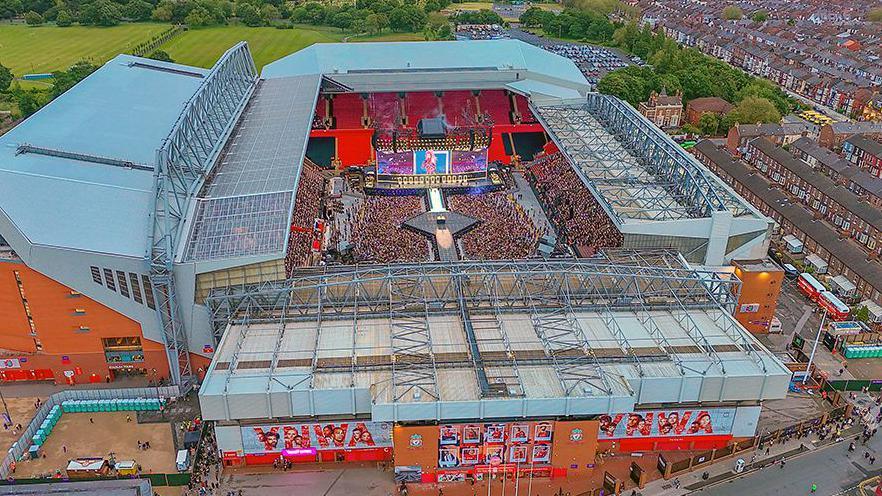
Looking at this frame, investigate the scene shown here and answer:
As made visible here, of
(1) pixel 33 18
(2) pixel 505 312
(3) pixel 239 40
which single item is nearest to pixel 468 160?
(2) pixel 505 312

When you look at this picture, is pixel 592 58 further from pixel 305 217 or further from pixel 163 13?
pixel 305 217

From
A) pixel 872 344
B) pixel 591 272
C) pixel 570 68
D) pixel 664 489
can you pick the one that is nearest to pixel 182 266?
pixel 591 272

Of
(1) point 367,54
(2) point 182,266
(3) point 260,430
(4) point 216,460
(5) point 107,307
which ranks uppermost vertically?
(1) point 367,54

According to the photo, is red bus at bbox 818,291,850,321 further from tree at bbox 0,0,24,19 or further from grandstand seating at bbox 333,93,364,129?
A: tree at bbox 0,0,24,19

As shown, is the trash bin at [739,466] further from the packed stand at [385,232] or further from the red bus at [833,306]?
the packed stand at [385,232]

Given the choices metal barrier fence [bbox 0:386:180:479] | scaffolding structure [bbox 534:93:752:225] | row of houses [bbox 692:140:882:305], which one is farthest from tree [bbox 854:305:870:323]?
metal barrier fence [bbox 0:386:180:479]

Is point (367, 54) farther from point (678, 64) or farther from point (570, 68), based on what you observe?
point (678, 64)

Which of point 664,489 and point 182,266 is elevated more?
point 182,266
